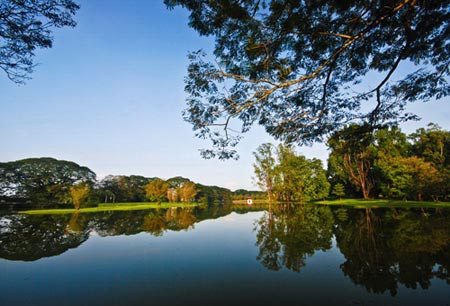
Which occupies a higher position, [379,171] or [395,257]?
[379,171]

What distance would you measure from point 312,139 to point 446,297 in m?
4.88

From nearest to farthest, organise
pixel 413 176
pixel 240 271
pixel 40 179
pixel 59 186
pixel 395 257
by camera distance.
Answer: pixel 240 271 < pixel 395 257 < pixel 413 176 < pixel 59 186 < pixel 40 179

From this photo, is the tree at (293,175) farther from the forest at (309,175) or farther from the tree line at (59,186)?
the tree line at (59,186)

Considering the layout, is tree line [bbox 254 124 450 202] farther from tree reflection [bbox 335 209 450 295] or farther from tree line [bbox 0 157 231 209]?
tree line [bbox 0 157 231 209]

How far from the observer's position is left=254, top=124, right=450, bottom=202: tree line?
29.8 metres

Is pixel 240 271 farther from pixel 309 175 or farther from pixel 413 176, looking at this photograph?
pixel 309 175

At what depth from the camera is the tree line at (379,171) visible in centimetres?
2983

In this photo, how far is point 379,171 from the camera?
45.0m

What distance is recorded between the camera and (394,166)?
3672 centimetres

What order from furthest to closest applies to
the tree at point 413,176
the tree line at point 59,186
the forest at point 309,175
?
the tree line at point 59,186, the forest at point 309,175, the tree at point 413,176

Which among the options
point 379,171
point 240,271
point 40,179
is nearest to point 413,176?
point 379,171

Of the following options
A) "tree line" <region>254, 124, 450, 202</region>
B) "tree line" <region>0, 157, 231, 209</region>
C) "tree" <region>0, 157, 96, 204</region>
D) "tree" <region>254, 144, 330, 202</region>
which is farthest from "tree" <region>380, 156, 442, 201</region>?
"tree" <region>0, 157, 96, 204</region>

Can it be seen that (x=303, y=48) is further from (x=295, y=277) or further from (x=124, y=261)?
(x=124, y=261)

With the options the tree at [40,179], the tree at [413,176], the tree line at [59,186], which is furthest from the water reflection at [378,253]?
the tree at [40,179]
